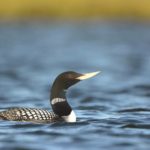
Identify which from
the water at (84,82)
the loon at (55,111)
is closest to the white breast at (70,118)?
the loon at (55,111)

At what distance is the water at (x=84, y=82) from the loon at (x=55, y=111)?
0.17m

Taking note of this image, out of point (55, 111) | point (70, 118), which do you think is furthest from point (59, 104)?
point (70, 118)

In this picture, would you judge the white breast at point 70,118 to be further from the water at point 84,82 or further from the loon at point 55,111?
the water at point 84,82

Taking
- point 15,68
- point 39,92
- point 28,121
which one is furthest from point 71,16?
point 28,121

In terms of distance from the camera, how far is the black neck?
46.3 ft

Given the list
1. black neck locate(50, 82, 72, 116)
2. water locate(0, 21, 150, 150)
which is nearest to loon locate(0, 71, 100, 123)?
black neck locate(50, 82, 72, 116)

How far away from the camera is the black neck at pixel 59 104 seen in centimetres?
1410

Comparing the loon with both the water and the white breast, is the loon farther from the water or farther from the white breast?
the water

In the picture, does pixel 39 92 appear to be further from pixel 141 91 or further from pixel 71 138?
pixel 71 138

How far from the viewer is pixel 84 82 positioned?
77.5 feet

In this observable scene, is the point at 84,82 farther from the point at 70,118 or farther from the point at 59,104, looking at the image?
the point at 70,118

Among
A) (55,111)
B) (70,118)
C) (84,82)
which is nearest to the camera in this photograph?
(70,118)

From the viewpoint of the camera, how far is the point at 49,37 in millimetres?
40469

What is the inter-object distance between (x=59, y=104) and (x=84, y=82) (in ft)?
30.9
